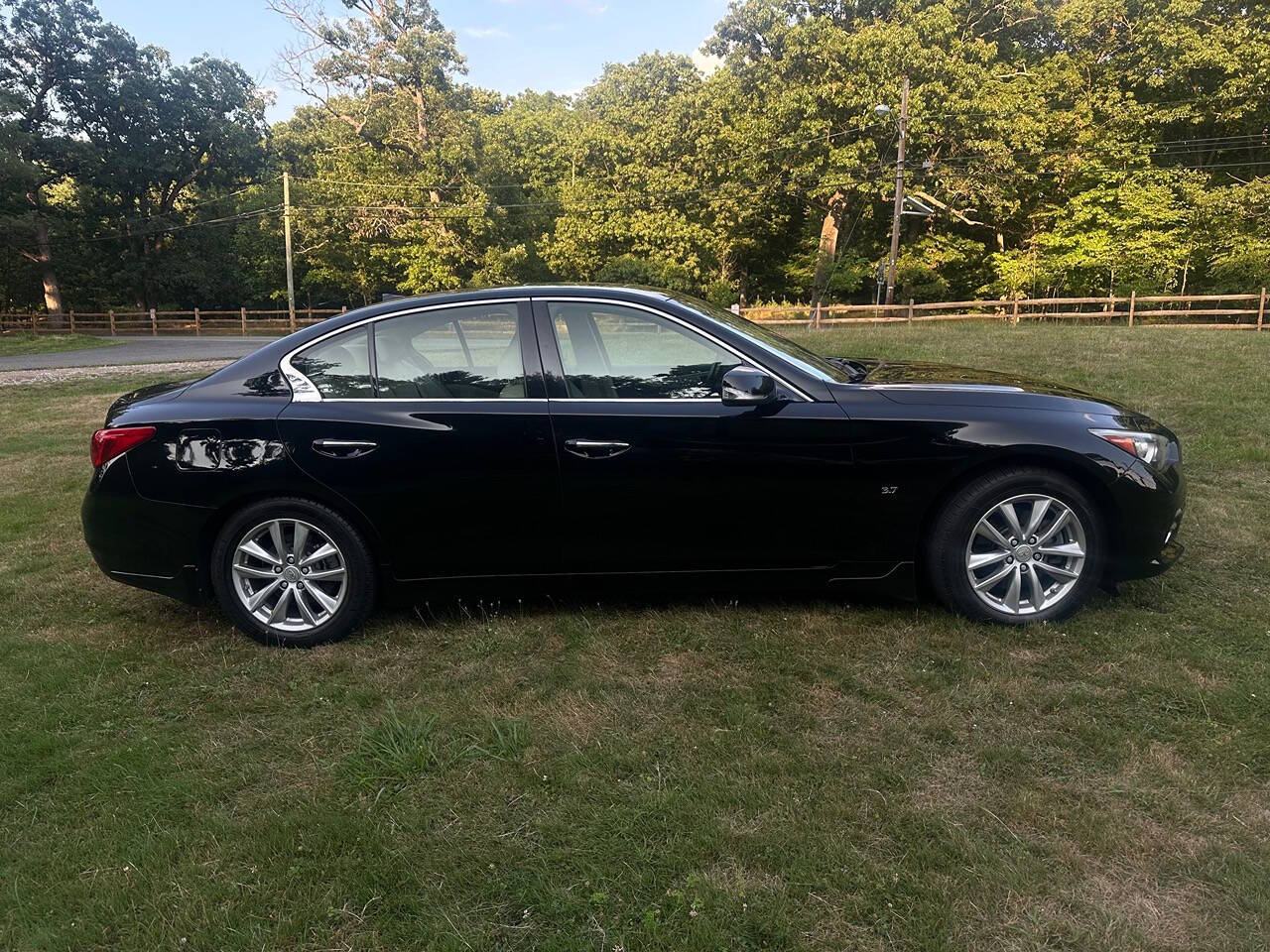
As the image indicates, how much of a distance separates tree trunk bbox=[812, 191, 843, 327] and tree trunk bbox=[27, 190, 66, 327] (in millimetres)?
35687

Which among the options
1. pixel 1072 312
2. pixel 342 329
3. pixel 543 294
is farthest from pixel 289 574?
pixel 1072 312

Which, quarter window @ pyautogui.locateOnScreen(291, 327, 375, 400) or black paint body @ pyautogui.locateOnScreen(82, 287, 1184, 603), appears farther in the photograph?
quarter window @ pyautogui.locateOnScreen(291, 327, 375, 400)

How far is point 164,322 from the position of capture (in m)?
37.0

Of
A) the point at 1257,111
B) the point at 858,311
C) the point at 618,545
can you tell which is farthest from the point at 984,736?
the point at 1257,111

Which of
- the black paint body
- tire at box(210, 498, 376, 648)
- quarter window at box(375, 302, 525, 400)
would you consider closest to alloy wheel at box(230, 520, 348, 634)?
tire at box(210, 498, 376, 648)

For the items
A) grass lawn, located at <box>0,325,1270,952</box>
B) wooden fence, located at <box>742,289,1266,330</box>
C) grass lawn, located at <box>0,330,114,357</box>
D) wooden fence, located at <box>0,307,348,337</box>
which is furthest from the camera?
wooden fence, located at <box>0,307,348,337</box>

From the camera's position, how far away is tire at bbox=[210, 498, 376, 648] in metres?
3.31

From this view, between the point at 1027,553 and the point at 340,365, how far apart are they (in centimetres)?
305

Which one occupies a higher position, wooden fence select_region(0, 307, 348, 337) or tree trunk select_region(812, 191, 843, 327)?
tree trunk select_region(812, 191, 843, 327)

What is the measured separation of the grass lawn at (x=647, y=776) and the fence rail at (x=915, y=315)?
12.6 meters

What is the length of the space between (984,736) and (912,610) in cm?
99

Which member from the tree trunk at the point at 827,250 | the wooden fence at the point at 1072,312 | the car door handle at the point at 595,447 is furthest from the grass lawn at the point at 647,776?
the tree trunk at the point at 827,250

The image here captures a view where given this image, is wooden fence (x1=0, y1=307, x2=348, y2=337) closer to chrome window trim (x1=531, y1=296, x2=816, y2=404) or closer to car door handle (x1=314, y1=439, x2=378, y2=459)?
car door handle (x1=314, y1=439, x2=378, y2=459)

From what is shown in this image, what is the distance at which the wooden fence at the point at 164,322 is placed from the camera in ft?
120
